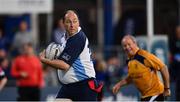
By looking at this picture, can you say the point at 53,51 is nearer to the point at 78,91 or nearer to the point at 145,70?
the point at 78,91

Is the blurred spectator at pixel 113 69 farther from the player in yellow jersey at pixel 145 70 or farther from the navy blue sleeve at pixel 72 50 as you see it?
the navy blue sleeve at pixel 72 50

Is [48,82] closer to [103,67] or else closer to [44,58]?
[103,67]

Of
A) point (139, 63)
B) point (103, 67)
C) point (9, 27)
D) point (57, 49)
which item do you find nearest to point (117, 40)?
point (9, 27)

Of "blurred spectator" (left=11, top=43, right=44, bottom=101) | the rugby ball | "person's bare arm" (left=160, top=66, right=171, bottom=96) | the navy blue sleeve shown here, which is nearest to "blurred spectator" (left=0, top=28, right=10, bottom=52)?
"blurred spectator" (left=11, top=43, right=44, bottom=101)

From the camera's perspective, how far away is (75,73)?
34.4 ft

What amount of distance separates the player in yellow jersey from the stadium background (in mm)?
4083

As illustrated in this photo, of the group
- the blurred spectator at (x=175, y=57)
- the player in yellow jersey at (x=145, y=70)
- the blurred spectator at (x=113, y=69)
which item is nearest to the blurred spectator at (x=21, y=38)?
A: the blurred spectator at (x=113, y=69)

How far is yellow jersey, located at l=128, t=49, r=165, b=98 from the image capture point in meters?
12.1

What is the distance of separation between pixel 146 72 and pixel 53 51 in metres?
2.11

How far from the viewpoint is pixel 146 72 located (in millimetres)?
12102

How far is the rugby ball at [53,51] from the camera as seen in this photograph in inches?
411

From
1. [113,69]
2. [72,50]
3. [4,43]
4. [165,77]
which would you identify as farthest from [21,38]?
[72,50]

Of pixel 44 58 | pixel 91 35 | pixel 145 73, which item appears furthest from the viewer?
pixel 91 35

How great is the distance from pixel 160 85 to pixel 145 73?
294 millimetres
